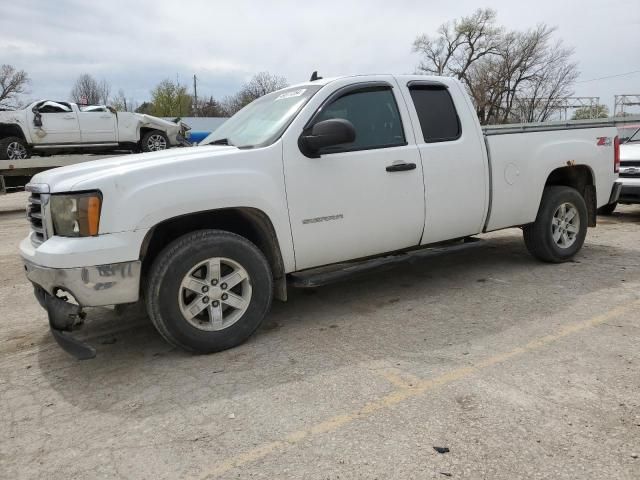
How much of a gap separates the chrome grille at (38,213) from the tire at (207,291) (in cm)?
75

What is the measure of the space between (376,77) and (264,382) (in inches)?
106

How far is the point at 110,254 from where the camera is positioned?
10.3 ft

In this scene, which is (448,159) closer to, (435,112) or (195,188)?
(435,112)

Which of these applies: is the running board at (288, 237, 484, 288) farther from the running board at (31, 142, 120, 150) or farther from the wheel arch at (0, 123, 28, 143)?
the wheel arch at (0, 123, 28, 143)

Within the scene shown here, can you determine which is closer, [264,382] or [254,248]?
[264,382]

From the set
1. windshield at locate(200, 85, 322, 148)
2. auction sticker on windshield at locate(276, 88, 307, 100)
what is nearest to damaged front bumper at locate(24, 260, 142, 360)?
windshield at locate(200, 85, 322, 148)

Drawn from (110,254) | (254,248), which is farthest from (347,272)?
(110,254)

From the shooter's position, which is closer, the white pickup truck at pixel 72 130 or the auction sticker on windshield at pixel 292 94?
the auction sticker on windshield at pixel 292 94

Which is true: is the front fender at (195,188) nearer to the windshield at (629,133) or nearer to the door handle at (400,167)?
the door handle at (400,167)


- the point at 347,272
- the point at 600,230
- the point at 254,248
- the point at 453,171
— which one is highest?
the point at 453,171

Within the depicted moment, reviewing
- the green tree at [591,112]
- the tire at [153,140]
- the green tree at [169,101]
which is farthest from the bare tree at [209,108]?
the tire at [153,140]

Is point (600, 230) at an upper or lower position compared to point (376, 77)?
lower

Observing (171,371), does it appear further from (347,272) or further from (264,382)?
(347,272)

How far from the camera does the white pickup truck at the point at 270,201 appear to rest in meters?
3.18
